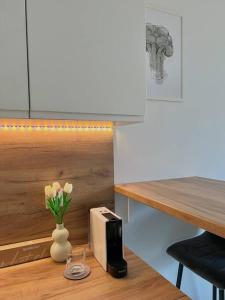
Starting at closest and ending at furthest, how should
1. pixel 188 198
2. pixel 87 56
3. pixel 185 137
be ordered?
pixel 87 56 → pixel 188 198 → pixel 185 137

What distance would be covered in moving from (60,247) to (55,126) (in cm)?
57

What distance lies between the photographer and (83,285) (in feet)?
2.91

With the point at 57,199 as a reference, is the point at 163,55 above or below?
above

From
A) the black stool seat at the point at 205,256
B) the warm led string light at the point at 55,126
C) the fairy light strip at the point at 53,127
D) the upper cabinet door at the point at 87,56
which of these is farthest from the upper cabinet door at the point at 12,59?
the black stool seat at the point at 205,256

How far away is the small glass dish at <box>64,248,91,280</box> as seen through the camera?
0.94 meters

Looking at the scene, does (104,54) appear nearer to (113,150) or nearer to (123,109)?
(123,109)

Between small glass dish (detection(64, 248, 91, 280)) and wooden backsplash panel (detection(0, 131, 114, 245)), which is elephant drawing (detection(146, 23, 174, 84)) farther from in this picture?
small glass dish (detection(64, 248, 91, 280))

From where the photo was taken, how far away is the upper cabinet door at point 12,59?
2.57ft

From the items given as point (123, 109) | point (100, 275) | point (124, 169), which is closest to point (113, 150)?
point (124, 169)

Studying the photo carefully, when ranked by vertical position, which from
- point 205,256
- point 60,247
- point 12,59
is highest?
point 12,59

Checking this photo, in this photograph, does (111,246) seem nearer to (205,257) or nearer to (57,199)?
(57,199)

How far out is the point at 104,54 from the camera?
0.93 metres

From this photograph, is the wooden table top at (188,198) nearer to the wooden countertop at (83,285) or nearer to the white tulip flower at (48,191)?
the wooden countertop at (83,285)

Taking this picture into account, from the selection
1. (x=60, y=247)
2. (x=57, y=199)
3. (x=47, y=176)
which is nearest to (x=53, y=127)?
(x=47, y=176)
